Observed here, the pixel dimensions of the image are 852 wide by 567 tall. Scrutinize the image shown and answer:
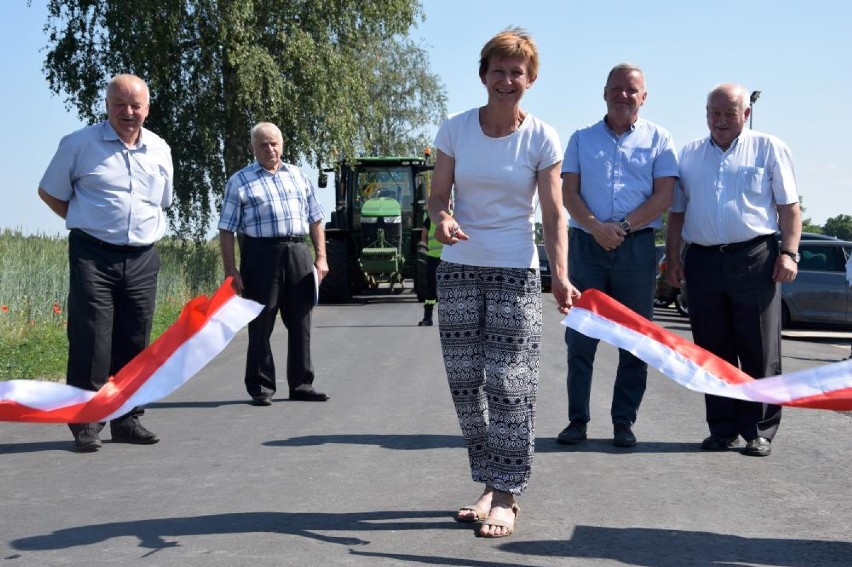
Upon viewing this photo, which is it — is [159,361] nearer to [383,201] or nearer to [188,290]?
[188,290]

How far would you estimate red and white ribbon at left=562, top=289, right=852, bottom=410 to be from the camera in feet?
15.8

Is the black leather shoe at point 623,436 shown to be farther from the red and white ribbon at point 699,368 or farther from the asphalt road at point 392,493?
the red and white ribbon at point 699,368

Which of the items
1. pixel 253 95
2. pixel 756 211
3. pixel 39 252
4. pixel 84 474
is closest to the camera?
pixel 84 474

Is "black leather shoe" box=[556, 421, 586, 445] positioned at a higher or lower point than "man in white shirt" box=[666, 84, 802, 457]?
lower

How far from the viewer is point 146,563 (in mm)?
4836

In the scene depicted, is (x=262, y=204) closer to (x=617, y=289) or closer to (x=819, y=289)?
(x=617, y=289)

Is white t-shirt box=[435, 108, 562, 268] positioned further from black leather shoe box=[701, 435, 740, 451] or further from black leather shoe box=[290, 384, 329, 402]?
black leather shoe box=[290, 384, 329, 402]

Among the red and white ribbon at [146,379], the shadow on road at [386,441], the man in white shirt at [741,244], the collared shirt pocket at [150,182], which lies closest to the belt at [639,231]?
the man in white shirt at [741,244]

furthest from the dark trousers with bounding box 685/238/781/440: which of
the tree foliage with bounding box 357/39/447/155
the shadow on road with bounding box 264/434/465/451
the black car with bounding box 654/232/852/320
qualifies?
the tree foliage with bounding box 357/39/447/155

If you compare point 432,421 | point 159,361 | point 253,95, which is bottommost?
point 432,421

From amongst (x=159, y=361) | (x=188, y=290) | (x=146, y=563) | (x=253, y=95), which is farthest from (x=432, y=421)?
(x=253, y=95)

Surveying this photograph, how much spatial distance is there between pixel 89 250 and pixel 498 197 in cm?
324

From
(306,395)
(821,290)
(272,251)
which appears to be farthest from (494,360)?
(821,290)

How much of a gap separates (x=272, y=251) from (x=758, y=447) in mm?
4135
